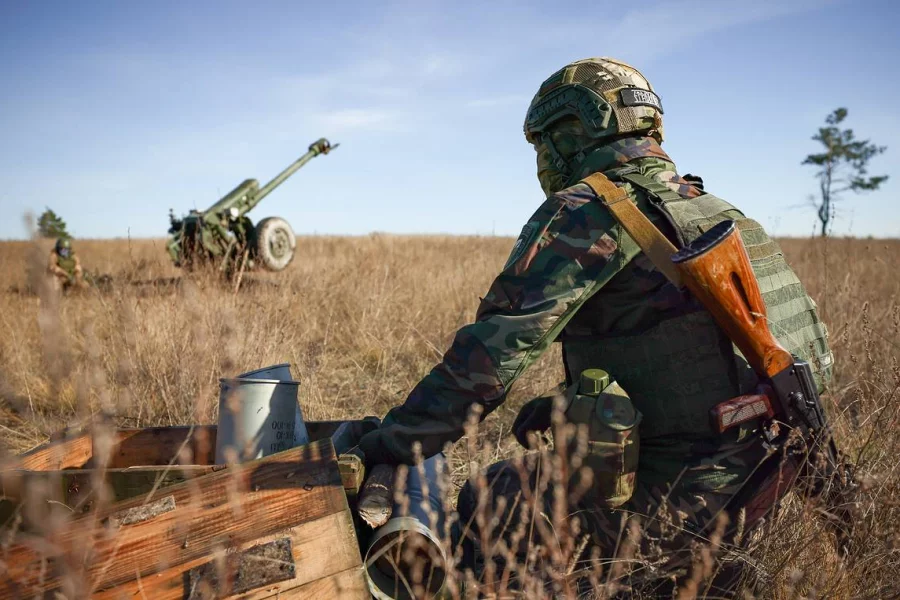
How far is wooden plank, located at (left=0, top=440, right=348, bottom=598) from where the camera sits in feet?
4.96

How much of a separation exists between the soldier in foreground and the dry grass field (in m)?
0.23

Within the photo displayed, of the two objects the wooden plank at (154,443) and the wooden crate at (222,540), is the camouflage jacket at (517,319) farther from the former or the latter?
the wooden plank at (154,443)

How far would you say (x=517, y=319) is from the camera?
1.85 metres

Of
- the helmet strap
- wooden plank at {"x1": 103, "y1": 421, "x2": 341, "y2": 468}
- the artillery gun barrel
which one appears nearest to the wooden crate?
wooden plank at {"x1": 103, "y1": 421, "x2": 341, "y2": 468}

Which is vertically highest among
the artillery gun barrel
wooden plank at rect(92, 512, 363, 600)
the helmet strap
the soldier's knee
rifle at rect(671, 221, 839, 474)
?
the artillery gun barrel

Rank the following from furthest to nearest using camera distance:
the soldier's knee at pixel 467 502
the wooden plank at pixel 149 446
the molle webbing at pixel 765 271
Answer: the wooden plank at pixel 149 446 < the soldier's knee at pixel 467 502 < the molle webbing at pixel 765 271

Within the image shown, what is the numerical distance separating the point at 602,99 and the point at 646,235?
67 centimetres

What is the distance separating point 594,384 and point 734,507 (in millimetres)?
619

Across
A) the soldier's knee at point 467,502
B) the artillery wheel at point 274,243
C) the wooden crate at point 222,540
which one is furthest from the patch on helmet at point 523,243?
the artillery wheel at point 274,243

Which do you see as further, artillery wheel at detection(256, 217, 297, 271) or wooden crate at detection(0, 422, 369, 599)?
artillery wheel at detection(256, 217, 297, 271)

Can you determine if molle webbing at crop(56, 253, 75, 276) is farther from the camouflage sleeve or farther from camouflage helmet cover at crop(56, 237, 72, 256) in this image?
the camouflage sleeve

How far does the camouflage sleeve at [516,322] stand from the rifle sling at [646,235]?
0.05 metres

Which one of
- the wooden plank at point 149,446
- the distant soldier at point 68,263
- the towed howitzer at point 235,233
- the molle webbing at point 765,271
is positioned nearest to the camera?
the molle webbing at point 765,271

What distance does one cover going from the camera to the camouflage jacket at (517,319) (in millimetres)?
1839
